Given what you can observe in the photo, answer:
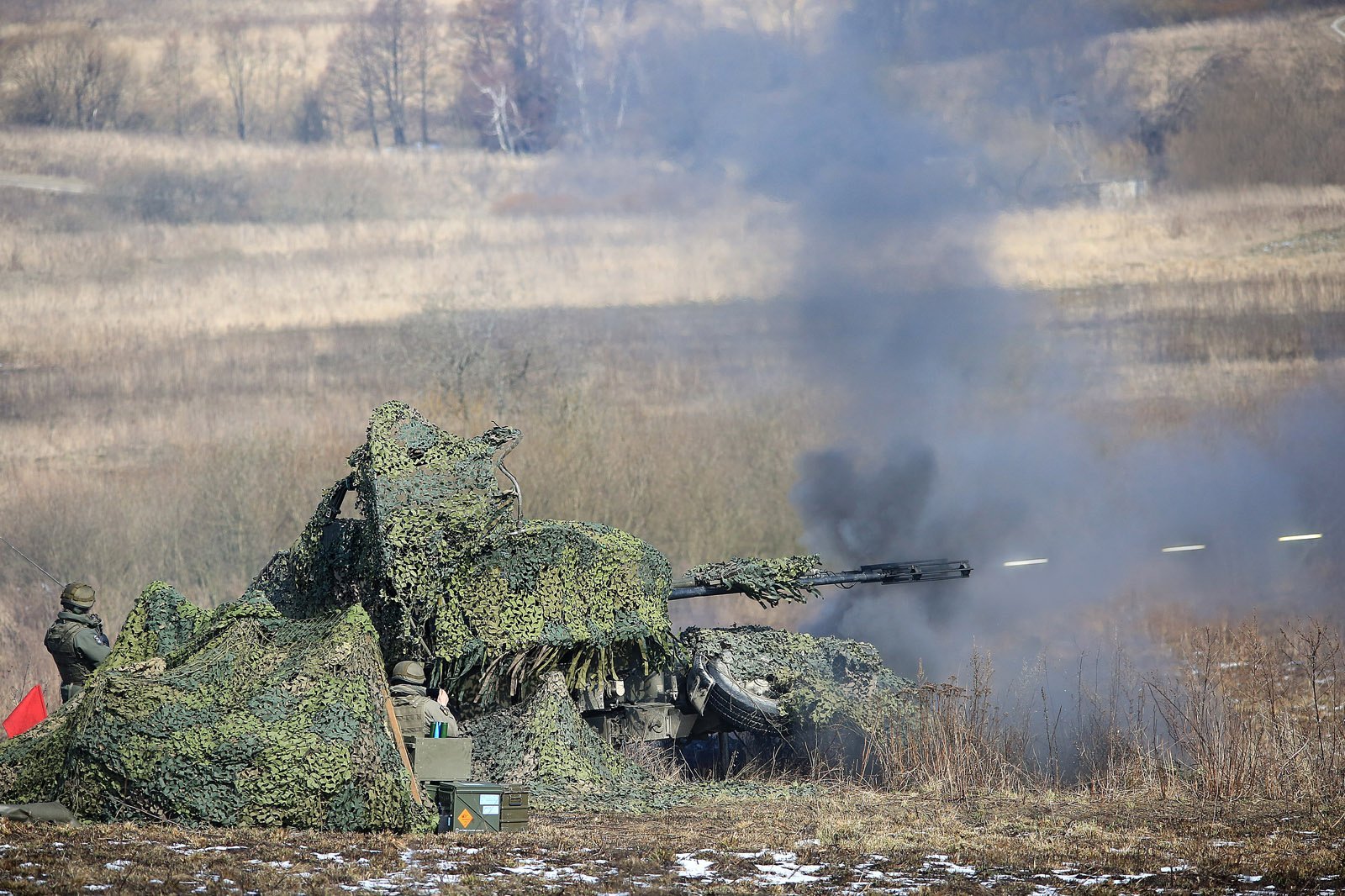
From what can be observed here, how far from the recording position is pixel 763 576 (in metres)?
17.9

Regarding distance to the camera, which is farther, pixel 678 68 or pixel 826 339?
pixel 678 68

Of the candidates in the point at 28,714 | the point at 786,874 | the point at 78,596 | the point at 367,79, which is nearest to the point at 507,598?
the point at 78,596

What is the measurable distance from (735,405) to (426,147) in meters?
10.9

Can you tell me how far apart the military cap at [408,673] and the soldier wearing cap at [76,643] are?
2775 mm

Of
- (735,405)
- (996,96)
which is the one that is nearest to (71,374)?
(735,405)

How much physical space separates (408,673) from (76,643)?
322 centimetres

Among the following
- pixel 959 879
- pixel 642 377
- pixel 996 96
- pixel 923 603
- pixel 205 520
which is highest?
pixel 996 96

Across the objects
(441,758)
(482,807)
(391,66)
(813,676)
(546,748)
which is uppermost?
(391,66)

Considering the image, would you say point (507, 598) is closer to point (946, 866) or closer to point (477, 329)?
point (946, 866)

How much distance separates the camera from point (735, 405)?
3212 cm

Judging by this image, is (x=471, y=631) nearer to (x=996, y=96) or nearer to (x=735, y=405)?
(x=735, y=405)

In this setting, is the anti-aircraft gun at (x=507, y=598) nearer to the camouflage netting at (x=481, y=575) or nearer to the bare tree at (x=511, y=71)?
the camouflage netting at (x=481, y=575)

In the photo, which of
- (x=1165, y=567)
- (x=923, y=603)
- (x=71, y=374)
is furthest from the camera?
(x=71, y=374)

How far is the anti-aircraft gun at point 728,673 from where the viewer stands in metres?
16.7
